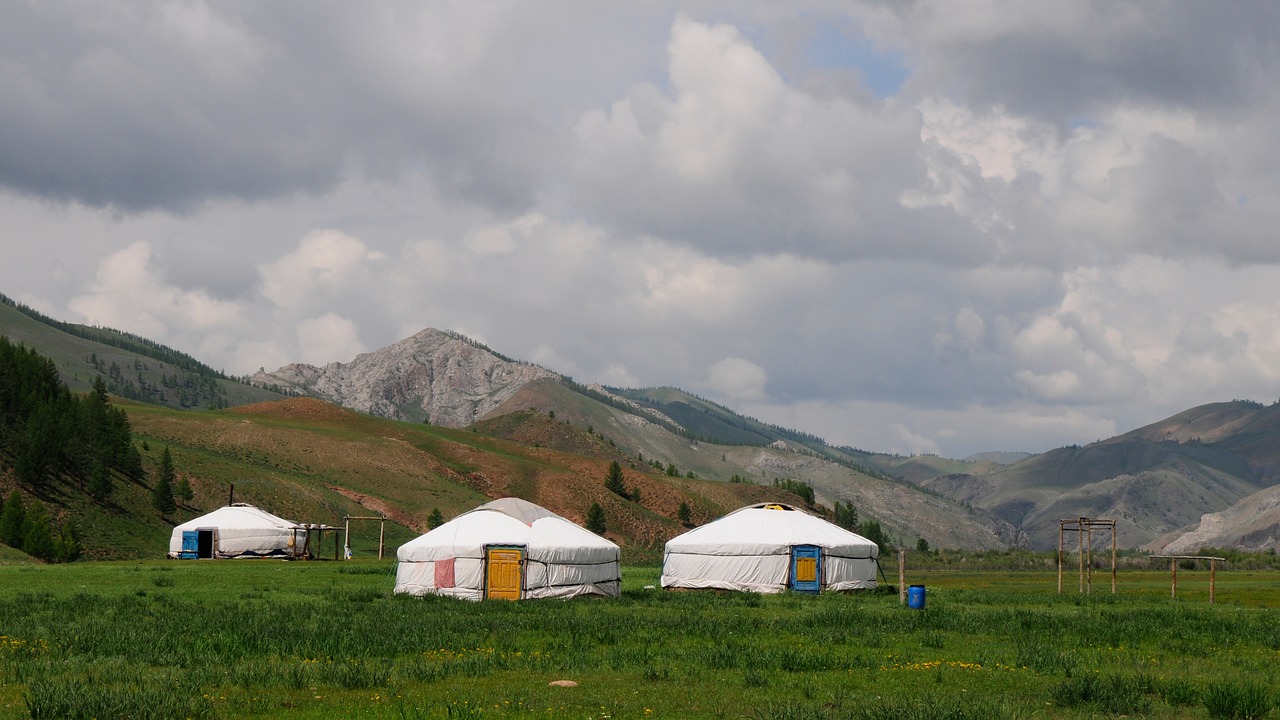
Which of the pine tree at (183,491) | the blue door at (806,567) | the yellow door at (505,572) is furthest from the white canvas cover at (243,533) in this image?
the blue door at (806,567)

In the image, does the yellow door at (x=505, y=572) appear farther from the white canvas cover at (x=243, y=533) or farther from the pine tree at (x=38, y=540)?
the pine tree at (x=38, y=540)

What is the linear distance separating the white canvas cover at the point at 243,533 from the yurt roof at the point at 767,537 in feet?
99.5

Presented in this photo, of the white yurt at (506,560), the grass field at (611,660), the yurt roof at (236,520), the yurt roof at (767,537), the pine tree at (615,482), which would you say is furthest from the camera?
the pine tree at (615,482)

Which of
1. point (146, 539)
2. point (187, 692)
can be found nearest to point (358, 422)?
point (146, 539)

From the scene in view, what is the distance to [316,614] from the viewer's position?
2545 cm

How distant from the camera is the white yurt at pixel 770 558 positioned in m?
40.6

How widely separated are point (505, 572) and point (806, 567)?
12.3 m

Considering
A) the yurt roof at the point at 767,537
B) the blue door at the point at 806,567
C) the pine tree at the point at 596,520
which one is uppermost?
the yurt roof at the point at 767,537

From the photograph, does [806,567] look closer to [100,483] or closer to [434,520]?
[434,520]

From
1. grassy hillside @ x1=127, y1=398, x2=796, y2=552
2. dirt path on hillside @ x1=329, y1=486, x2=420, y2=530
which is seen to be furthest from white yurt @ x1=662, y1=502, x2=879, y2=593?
dirt path on hillside @ x1=329, y1=486, x2=420, y2=530

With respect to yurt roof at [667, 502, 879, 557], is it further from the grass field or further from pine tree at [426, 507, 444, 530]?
pine tree at [426, 507, 444, 530]

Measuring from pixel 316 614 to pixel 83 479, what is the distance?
62.6 m

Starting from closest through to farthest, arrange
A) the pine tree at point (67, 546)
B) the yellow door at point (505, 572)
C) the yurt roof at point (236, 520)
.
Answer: the yellow door at point (505, 572) → the pine tree at point (67, 546) → the yurt roof at point (236, 520)

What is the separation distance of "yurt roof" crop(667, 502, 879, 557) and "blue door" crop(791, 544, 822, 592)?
0.88 ft
